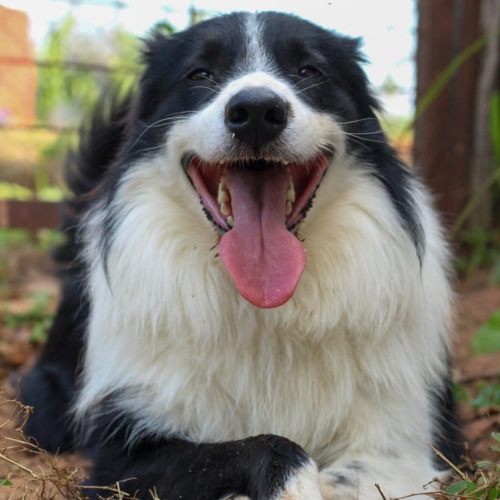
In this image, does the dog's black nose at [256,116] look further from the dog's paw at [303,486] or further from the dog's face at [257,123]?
the dog's paw at [303,486]

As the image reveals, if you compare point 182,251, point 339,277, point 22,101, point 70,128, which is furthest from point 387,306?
point 22,101

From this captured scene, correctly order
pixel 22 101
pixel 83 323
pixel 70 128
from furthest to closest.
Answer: pixel 22 101 → pixel 70 128 → pixel 83 323

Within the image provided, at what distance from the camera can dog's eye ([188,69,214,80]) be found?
2668mm

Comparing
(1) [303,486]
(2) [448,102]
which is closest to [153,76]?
(1) [303,486]

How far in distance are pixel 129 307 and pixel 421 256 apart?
105 cm

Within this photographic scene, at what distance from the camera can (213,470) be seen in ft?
7.08

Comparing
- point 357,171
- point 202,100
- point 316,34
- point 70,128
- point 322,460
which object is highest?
point 316,34

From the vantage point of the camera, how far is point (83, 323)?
314 centimetres

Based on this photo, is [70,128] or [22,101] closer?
[70,128]

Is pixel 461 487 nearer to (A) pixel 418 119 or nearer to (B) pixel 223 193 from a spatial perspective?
(B) pixel 223 193

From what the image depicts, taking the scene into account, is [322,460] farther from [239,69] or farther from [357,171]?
[239,69]

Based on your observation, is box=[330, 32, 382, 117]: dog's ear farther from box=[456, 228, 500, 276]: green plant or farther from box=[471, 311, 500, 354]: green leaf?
box=[456, 228, 500, 276]: green plant

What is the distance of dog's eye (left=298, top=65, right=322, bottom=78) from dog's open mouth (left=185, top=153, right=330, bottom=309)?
331mm

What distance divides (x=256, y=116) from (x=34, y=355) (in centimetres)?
314
